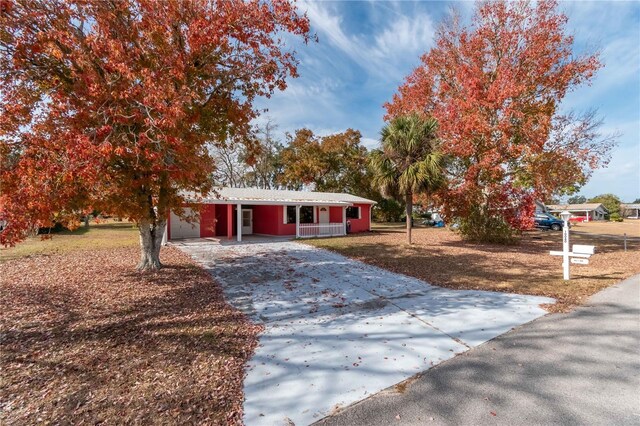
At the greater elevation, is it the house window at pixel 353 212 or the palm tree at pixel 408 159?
the palm tree at pixel 408 159

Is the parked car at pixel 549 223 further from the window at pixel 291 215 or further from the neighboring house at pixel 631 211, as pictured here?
the neighboring house at pixel 631 211

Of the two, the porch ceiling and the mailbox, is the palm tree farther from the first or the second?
the mailbox

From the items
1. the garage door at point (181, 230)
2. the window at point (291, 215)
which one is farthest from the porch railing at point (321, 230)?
the garage door at point (181, 230)

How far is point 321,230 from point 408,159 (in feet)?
25.5

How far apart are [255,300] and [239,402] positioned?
3.57 metres

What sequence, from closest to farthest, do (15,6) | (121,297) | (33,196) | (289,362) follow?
(289,362), (33,196), (15,6), (121,297)

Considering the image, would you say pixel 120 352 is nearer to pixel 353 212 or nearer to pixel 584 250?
pixel 584 250

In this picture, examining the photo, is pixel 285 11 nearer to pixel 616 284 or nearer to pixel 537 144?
pixel 616 284

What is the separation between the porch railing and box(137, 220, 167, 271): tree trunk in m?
10.8

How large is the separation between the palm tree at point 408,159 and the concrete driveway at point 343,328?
6505 mm

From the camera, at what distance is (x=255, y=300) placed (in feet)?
21.3

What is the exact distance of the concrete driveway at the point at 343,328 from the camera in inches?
125

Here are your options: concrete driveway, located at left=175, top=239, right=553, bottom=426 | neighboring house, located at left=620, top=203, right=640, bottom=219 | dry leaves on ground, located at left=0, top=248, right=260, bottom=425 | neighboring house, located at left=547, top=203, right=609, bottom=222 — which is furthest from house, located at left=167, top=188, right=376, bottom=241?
neighboring house, located at left=620, top=203, right=640, bottom=219

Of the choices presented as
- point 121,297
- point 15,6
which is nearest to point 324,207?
point 121,297
